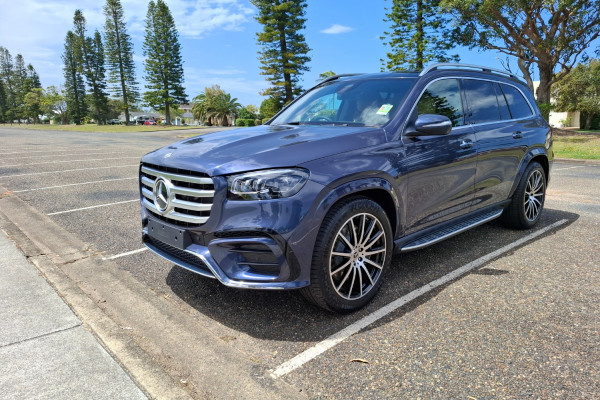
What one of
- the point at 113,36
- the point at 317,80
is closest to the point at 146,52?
the point at 113,36

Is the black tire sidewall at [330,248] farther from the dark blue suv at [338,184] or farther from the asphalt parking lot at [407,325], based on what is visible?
the asphalt parking lot at [407,325]

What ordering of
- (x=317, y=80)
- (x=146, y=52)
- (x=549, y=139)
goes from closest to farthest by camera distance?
(x=317, y=80) → (x=549, y=139) → (x=146, y=52)

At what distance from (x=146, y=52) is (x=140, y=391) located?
61177 millimetres

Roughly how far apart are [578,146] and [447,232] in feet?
60.0

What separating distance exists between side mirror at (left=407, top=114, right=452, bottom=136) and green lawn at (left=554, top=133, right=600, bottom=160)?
13.8 metres

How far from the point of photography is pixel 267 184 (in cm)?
262

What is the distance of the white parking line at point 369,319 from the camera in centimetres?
247

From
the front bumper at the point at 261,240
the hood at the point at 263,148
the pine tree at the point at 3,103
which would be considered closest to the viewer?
the front bumper at the point at 261,240

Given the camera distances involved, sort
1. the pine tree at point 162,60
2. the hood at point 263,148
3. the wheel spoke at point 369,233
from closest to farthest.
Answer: the hood at point 263,148, the wheel spoke at point 369,233, the pine tree at point 162,60

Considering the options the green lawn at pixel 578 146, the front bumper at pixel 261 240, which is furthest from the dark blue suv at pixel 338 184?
the green lawn at pixel 578 146

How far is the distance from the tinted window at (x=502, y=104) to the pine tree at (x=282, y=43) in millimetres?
35398

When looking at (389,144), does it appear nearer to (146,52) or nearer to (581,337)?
(581,337)

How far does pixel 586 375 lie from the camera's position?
230cm

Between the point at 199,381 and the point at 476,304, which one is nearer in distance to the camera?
the point at 199,381
